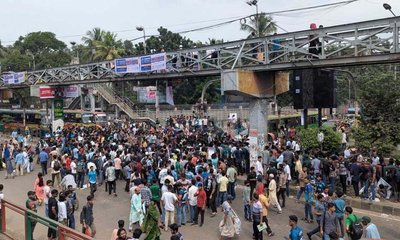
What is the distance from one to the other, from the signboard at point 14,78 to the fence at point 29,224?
28.7 metres

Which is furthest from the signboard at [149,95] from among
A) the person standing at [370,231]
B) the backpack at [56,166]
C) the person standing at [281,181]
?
the person standing at [370,231]

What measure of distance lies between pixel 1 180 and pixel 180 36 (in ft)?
106

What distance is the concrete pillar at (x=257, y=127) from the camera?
55.7 ft

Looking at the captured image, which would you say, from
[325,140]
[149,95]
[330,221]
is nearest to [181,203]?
[330,221]

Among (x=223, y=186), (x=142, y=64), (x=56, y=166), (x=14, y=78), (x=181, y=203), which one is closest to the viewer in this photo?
(x=181, y=203)

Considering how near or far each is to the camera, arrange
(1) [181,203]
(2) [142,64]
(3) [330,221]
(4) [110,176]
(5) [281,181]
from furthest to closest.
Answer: (2) [142,64] < (4) [110,176] < (5) [281,181] < (1) [181,203] < (3) [330,221]

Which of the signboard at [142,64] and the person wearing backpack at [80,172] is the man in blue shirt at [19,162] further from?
the signboard at [142,64]

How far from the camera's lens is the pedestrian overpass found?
1373 cm

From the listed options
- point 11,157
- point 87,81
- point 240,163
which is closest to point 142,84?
point 87,81

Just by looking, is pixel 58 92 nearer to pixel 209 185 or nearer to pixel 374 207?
pixel 209 185

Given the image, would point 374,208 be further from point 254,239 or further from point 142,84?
point 142,84

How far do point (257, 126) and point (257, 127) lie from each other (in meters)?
0.05

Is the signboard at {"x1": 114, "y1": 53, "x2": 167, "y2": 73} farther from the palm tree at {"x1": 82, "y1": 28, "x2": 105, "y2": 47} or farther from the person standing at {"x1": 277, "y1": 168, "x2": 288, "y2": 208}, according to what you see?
the palm tree at {"x1": 82, "y1": 28, "x2": 105, "y2": 47}

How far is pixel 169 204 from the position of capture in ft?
36.9
